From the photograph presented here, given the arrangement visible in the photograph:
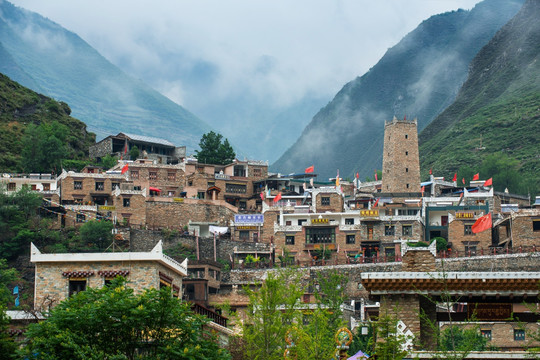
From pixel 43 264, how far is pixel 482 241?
158 feet

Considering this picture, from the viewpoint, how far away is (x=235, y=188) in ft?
333

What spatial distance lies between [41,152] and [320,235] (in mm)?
33167

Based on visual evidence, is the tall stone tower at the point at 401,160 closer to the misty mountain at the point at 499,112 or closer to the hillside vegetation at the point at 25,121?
the misty mountain at the point at 499,112

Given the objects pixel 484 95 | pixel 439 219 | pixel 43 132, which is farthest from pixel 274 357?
pixel 484 95

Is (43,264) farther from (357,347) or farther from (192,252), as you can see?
(192,252)

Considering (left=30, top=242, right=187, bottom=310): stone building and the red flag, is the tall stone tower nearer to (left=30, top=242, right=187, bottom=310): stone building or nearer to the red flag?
the red flag

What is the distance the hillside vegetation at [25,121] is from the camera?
4232 inches

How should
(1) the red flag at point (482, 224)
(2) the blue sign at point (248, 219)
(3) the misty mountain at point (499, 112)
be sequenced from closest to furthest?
(1) the red flag at point (482, 224), (2) the blue sign at point (248, 219), (3) the misty mountain at point (499, 112)

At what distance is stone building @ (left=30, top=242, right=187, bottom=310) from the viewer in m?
44.2

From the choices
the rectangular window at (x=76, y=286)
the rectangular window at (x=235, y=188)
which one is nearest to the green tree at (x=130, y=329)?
the rectangular window at (x=76, y=286)

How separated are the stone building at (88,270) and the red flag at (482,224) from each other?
143 ft

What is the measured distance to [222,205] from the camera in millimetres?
94562

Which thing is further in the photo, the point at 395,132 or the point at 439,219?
the point at 395,132

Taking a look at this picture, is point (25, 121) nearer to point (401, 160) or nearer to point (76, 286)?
point (401, 160)
